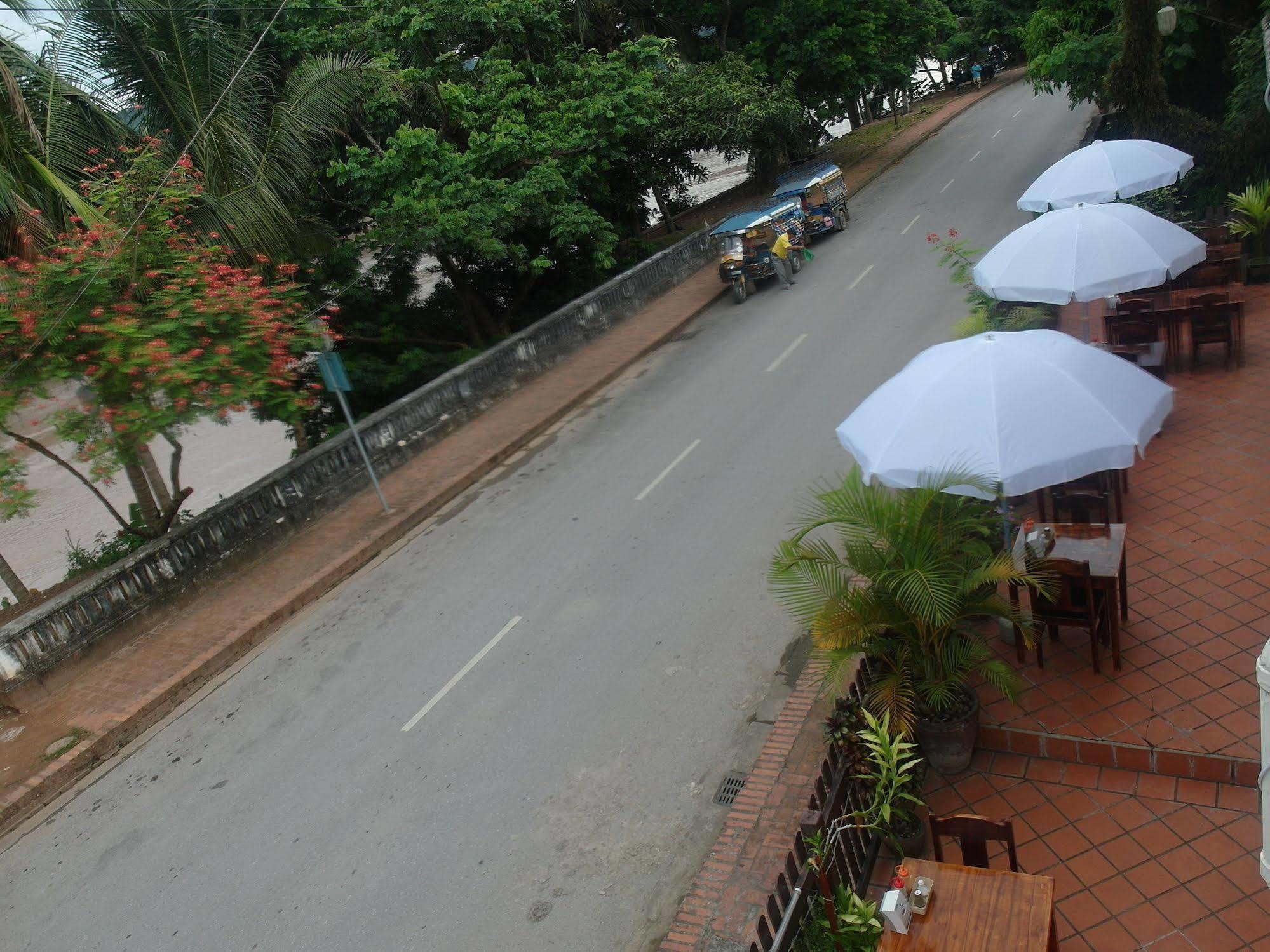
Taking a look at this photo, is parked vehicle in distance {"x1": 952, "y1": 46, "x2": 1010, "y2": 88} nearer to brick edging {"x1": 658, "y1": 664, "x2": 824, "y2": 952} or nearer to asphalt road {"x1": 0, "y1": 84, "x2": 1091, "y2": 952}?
asphalt road {"x1": 0, "y1": 84, "x2": 1091, "y2": 952}

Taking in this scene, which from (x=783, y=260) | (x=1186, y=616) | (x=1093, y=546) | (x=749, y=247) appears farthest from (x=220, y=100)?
(x=1186, y=616)

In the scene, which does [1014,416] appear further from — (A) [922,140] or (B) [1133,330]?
(A) [922,140]

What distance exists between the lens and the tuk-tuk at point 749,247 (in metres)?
21.2

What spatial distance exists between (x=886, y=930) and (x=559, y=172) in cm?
1707

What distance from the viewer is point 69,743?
9.27 meters

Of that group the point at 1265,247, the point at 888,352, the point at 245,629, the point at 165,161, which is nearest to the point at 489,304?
the point at 165,161

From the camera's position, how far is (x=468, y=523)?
1271 centimetres

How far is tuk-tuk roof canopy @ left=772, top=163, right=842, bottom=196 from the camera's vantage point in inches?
937

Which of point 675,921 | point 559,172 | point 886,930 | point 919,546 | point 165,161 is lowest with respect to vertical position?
point 675,921

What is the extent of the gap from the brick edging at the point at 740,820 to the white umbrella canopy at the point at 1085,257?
4516 millimetres

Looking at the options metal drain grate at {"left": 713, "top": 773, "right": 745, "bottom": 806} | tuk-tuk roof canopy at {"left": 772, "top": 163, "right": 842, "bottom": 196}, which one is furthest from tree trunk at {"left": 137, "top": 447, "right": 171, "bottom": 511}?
tuk-tuk roof canopy at {"left": 772, "top": 163, "right": 842, "bottom": 196}

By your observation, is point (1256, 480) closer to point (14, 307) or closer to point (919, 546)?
point (919, 546)

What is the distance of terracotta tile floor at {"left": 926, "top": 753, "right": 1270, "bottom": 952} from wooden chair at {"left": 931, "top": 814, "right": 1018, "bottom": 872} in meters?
0.58

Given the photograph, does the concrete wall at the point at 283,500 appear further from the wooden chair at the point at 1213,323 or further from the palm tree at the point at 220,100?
the wooden chair at the point at 1213,323
